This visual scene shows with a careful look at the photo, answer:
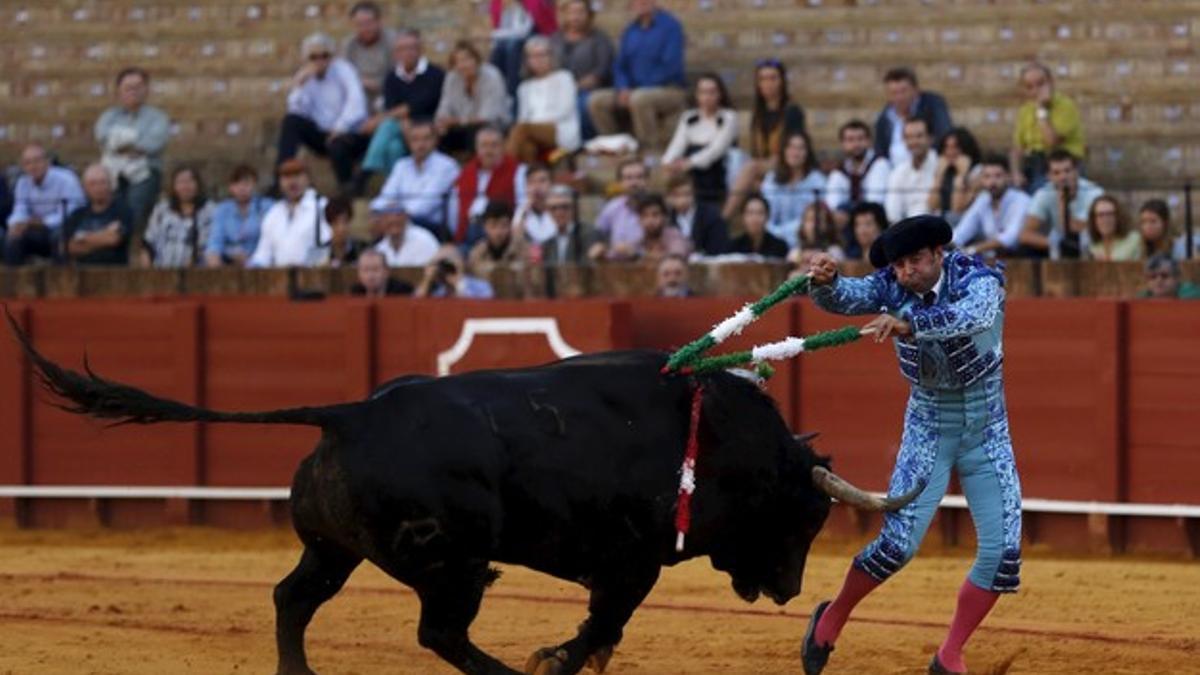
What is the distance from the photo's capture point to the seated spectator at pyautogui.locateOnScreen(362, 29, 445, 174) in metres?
14.6

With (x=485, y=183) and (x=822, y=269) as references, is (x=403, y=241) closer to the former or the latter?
(x=485, y=183)

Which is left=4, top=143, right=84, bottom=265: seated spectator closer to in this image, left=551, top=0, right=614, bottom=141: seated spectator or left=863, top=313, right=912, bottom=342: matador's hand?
left=551, top=0, right=614, bottom=141: seated spectator

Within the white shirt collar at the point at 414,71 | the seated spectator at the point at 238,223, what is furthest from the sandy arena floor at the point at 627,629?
the white shirt collar at the point at 414,71

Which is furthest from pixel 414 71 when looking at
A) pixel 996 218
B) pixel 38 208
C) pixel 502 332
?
pixel 996 218

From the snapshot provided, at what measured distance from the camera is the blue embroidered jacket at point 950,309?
719 centimetres

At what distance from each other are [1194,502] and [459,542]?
201 inches

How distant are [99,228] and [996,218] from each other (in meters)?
5.01

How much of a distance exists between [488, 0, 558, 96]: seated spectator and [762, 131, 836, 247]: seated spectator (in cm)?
217

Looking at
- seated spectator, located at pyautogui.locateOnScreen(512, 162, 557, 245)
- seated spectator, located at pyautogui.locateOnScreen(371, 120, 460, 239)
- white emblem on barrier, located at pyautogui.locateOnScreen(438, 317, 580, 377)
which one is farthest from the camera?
seated spectator, located at pyautogui.locateOnScreen(371, 120, 460, 239)

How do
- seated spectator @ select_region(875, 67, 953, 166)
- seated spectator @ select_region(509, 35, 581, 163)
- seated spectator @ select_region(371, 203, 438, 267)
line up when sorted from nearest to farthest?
seated spectator @ select_region(875, 67, 953, 166)
seated spectator @ select_region(371, 203, 438, 267)
seated spectator @ select_region(509, 35, 581, 163)

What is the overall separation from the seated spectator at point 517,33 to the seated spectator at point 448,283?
6.75 ft

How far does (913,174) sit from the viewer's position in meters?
12.9

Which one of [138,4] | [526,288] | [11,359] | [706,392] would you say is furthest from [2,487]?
[706,392]

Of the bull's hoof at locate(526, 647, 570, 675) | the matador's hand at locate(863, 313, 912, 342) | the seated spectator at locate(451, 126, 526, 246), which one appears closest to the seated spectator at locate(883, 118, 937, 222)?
the seated spectator at locate(451, 126, 526, 246)
